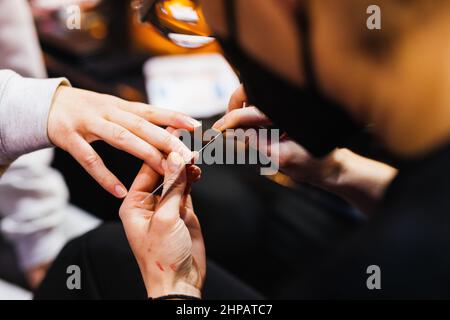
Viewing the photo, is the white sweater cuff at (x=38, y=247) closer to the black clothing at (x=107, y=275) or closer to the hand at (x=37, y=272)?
the hand at (x=37, y=272)

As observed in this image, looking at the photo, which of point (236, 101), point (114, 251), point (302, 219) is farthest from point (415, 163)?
point (302, 219)

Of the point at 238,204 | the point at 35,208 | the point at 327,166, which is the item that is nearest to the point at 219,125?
the point at 327,166

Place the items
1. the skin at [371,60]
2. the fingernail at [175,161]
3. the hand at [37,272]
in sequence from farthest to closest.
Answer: the hand at [37,272], the fingernail at [175,161], the skin at [371,60]

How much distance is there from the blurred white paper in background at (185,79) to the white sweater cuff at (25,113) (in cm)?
54

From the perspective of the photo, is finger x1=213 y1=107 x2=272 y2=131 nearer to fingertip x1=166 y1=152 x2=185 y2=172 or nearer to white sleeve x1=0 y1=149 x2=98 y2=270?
fingertip x1=166 y1=152 x2=185 y2=172

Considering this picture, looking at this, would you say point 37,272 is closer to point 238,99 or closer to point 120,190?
point 120,190

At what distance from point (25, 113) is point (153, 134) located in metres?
0.19

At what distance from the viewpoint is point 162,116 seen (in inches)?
26.9

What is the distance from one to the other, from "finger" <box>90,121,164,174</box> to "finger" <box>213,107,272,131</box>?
9 centimetres

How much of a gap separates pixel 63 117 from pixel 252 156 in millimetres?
268

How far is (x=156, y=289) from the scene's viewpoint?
0.67 m

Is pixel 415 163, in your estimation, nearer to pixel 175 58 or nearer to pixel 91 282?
pixel 91 282

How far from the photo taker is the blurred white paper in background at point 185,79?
1.35 meters

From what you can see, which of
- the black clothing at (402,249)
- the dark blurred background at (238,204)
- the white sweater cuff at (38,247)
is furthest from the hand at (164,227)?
the white sweater cuff at (38,247)
